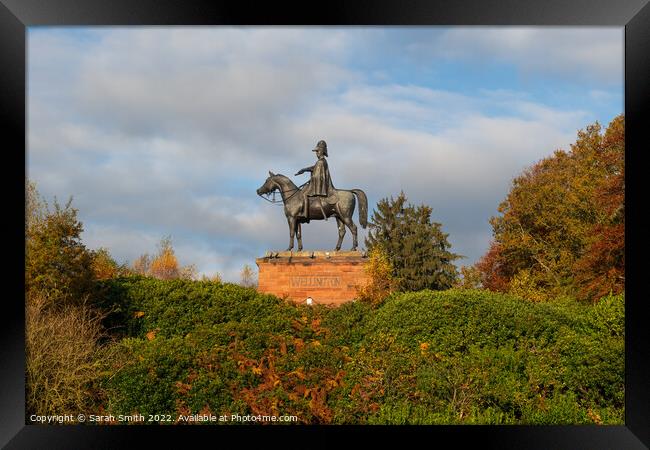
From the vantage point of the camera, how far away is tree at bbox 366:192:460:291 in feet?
90.6

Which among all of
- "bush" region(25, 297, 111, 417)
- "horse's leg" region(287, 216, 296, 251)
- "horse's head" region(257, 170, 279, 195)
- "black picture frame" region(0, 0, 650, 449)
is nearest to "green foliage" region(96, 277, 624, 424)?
"bush" region(25, 297, 111, 417)

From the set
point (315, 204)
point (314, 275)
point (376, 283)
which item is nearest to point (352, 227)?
point (315, 204)

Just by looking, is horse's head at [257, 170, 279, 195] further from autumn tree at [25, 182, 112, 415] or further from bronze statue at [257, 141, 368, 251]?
autumn tree at [25, 182, 112, 415]

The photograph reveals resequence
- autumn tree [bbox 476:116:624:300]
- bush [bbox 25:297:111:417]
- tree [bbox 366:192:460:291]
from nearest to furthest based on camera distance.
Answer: bush [bbox 25:297:111:417] < autumn tree [bbox 476:116:624:300] < tree [bbox 366:192:460:291]

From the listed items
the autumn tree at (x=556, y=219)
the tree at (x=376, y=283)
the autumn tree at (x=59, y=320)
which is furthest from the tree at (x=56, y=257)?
the autumn tree at (x=556, y=219)

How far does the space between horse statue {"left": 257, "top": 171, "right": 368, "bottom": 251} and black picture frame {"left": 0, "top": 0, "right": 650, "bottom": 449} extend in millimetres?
12954

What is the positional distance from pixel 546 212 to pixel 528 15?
73.0 ft

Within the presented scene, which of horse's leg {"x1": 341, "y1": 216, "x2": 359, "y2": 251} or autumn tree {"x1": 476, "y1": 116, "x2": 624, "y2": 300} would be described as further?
autumn tree {"x1": 476, "y1": 116, "x2": 624, "y2": 300}

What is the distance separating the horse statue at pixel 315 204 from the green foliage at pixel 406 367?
5.97 metres

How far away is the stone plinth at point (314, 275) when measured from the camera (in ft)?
58.3

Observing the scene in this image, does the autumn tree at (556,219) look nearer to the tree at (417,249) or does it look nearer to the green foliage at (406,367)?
the tree at (417,249)

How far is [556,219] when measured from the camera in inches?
1013

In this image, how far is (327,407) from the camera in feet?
27.3

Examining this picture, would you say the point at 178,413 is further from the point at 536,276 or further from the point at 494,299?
the point at 536,276
